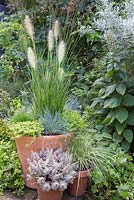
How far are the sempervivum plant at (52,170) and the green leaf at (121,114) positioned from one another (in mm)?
556

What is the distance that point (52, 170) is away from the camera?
236cm

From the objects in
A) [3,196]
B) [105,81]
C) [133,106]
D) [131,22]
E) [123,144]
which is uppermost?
[131,22]

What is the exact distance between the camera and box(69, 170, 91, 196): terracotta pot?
99.8 inches

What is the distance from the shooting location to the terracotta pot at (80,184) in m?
2.54

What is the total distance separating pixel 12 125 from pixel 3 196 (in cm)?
52

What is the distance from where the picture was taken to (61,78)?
2859mm

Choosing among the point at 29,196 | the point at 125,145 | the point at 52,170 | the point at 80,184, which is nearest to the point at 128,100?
the point at 125,145

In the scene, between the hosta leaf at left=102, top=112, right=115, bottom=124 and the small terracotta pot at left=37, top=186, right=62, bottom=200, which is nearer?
the small terracotta pot at left=37, top=186, right=62, bottom=200

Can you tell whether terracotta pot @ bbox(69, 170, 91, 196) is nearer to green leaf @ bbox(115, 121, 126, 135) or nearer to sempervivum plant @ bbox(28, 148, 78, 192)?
sempervivum plant @ bbox(28, 148, 78, 192)

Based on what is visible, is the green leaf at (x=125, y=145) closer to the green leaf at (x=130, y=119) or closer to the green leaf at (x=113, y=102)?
the green leaf at (x=130, y=119)

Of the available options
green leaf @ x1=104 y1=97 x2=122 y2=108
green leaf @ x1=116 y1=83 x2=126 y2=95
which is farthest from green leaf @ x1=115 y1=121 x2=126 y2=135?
green leaf @ x1=116 y1=83 x2=126 y2=95

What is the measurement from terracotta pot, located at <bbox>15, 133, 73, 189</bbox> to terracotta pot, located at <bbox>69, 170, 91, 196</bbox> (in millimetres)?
251

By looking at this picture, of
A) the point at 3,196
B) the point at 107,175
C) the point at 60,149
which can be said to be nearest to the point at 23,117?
the point at 60,149

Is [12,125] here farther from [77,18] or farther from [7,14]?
[7,14]
